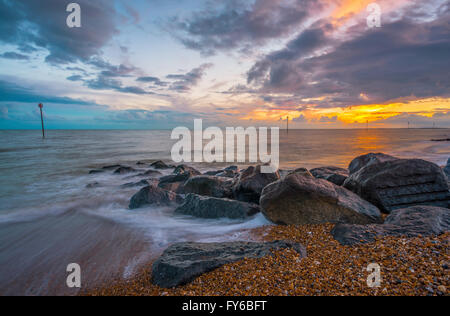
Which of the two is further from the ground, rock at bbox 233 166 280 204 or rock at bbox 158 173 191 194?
rock at bbox 233 166 280 204

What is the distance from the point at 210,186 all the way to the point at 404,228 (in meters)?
5.31

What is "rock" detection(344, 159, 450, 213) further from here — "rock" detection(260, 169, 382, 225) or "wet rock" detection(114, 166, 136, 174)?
"wet rock" detection(114, 166, 136, 174)

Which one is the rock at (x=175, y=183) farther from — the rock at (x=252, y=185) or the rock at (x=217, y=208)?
the rock at (x=252, y=185)

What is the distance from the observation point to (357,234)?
3.74m

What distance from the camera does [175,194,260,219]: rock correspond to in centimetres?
574

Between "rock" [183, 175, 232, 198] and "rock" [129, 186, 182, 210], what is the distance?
73 cm

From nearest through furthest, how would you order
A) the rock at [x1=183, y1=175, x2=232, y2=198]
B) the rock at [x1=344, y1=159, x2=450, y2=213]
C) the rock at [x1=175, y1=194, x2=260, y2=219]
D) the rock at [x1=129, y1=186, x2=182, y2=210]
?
1. the rock at [x1=344, y1=159, x2=450, y2=213]
2. the rock at [x1=175, y1=194, x2=260, y2=219]
3. the rock at [x1=129, y1=186, x2=182, y2=210]
4. the rock at [x1=183, y1=175, x2=232, y2=198]

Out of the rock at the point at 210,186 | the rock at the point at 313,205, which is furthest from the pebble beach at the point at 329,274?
the rock at the point at 210,186

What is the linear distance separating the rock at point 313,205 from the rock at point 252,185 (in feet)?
5.71

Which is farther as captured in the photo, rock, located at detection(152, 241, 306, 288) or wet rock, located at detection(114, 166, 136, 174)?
wet rock, located at detection(114, 166, 136, 174)

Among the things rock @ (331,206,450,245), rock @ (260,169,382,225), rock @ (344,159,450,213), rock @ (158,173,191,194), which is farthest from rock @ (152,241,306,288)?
rock @ (158,173,191,194)

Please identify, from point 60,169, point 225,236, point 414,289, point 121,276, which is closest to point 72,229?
point 121,276

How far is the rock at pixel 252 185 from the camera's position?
266 inches
